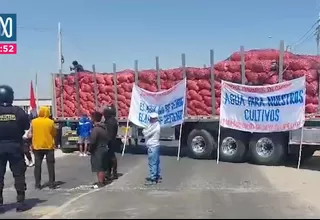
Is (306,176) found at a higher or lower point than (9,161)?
lower

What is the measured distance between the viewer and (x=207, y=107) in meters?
18.3

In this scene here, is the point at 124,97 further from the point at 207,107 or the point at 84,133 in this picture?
the point at 207,107

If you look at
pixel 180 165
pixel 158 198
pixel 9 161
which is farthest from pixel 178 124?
pixel 9 161

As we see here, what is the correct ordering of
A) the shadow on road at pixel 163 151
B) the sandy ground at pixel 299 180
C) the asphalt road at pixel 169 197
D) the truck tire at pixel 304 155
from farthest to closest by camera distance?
the shadow on road at pixel 163 151, the truck tire at pixel 304 155, the sandy ground at pixel 299 180, the asphalt road at pixel 169 197

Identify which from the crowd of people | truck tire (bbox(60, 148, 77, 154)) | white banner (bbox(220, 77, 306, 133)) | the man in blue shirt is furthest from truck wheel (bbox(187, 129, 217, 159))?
truck tire (bbox(60, 148, 77, 154))

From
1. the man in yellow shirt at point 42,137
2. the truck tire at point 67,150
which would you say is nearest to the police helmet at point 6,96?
the man in yellow shirt at point 42,137

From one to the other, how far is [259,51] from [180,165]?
4.24m

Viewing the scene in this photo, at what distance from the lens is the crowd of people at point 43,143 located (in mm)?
9414

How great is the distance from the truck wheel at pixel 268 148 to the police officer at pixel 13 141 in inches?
339

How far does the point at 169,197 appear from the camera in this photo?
34.0 ft

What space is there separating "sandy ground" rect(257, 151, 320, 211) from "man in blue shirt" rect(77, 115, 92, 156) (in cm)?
Result: 735

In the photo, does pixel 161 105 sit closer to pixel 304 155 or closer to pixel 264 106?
pixel 264 106

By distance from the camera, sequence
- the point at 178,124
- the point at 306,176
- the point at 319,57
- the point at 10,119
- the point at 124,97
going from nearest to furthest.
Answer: the point at 10,119
the point at 306,176
the point at 319,57
the point at 178,124
the point at 124,97

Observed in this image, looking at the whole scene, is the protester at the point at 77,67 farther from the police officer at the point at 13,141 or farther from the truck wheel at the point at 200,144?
the police officer at the point at 13,141
